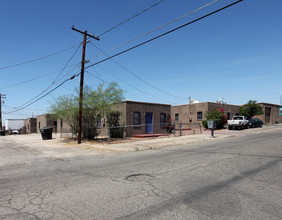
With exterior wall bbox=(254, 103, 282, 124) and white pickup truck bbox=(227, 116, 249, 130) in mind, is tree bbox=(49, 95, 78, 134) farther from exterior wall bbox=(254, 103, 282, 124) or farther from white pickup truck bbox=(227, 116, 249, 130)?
exterior wall bbox=(254, 103, 282, 124)

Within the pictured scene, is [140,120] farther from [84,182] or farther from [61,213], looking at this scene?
[61,213]

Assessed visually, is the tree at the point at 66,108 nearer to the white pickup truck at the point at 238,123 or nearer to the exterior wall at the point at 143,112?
the exterior wall at the point at 143,112

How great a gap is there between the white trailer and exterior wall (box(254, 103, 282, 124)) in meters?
55.8

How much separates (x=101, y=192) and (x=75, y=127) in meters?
14.8

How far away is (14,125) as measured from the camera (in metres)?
53.1

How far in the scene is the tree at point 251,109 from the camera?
32844 mm

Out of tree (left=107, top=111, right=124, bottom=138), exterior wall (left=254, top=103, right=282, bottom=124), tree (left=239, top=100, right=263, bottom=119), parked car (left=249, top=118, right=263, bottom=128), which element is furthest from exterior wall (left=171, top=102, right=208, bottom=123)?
tree (left=107, top=111, right=124, bottom=138)

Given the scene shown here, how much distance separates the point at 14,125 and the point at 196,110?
46.4m

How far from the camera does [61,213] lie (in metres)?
3.62

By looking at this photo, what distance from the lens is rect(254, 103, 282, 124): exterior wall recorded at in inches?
1532

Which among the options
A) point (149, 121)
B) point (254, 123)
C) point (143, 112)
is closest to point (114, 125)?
point (143, 112)

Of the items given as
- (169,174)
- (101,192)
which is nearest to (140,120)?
(169,174)

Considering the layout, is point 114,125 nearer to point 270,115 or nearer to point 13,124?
point 270,115

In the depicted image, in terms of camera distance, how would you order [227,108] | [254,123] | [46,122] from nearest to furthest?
[254,123]
[227,108]
[46,122]
